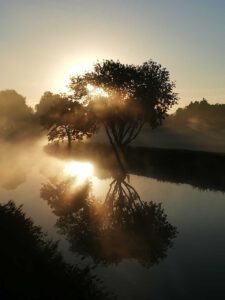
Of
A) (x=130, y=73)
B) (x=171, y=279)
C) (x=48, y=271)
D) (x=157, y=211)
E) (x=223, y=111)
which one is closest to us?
(x=48, y=271)

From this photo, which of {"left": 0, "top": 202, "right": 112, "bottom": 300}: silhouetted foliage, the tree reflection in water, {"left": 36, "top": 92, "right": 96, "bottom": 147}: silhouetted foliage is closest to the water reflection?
{"left": 36, "top": 92, "right": 96, "bottom": 147}: silhouetted foliage

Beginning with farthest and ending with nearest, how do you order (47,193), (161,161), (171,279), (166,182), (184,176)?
(161,161), (184,176), (166,182), (47,193), (171,279)

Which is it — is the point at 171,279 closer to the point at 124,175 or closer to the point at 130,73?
the point at 124,175

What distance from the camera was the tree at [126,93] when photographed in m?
68.1

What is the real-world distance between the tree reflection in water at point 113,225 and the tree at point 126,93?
31374 millimetres

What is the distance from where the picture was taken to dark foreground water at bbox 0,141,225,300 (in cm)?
1752

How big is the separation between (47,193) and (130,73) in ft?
121

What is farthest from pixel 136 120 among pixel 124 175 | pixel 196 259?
pixel 196 259

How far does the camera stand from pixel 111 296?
15.9 m

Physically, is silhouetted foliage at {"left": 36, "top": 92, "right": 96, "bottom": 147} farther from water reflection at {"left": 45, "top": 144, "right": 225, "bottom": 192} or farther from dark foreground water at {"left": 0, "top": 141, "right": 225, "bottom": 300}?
dark foreground water at {"left": 0, "top": 141, "right": 225, "bottom": 300}

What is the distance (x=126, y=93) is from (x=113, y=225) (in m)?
44.5

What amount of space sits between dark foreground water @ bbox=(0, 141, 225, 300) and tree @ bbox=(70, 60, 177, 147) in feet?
56.7

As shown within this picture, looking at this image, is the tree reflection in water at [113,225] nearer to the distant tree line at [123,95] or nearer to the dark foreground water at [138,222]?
the dark foreground water at [138,222]

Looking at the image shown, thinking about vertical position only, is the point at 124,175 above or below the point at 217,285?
above
